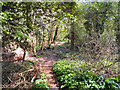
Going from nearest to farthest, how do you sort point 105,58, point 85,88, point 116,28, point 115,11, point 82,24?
point 85,88 < point 105,58 < point 116,28 < point 115,11 < point 82,24

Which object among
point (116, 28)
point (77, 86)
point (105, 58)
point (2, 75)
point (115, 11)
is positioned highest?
point (115, 11)

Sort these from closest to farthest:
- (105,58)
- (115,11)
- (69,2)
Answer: (69,2), (105,58), (115,11)

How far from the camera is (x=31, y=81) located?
4289mm

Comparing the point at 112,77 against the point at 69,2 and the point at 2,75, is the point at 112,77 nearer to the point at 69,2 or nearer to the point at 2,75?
the point at 69,2

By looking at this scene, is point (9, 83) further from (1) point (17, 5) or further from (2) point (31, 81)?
(1) point (17, 5)

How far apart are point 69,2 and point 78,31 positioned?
31.0 feet

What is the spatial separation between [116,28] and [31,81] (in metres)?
8.55

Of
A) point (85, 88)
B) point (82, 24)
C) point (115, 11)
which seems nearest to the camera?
point (85, 88)

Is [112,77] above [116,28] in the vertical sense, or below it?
below

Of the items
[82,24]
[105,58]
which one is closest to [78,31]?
[82,24]

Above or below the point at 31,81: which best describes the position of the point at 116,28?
above

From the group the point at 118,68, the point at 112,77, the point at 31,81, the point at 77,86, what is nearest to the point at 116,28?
the point at 118,68

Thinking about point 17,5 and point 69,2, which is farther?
point 69,2

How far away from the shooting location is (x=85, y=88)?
3.73m
